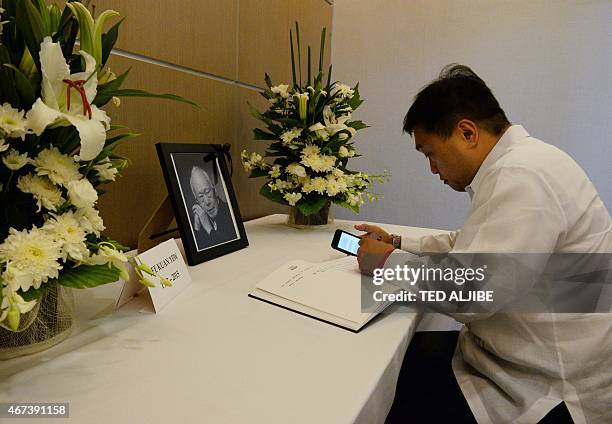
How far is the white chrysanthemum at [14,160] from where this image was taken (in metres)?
0.47

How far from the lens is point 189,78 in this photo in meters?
1.21

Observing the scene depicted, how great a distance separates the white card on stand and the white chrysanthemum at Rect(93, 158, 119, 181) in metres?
0.14

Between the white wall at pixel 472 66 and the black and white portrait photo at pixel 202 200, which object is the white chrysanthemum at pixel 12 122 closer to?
the black and white portrait photo at pixel 202 200

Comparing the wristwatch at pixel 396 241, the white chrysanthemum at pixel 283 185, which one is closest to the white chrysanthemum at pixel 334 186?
the white chrysanthemum at pixel 283 185

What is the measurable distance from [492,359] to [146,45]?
1.11 m

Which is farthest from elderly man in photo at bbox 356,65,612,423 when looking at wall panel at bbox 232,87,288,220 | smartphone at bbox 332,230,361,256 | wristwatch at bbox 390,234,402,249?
wall panel at bbox 232,87,288,220

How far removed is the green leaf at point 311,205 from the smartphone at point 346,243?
26cm

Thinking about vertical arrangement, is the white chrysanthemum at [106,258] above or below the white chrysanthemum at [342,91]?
below

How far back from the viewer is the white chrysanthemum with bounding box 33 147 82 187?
49 centimetres

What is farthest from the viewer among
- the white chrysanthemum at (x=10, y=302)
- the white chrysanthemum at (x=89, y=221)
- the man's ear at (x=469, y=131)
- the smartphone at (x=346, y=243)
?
the smartphone at (x=346, y=243)

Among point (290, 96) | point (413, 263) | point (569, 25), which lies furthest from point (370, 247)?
point (569, 25)

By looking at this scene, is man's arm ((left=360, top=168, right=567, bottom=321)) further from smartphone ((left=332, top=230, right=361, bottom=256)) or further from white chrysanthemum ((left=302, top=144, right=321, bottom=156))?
white chrysanthemum ((left=302, top=144, right=321, bottom=156))

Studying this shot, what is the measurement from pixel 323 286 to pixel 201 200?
1.35ft

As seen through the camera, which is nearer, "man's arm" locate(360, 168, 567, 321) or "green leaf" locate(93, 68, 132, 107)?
"green leaf" locate(93, 68, 132, 107)
